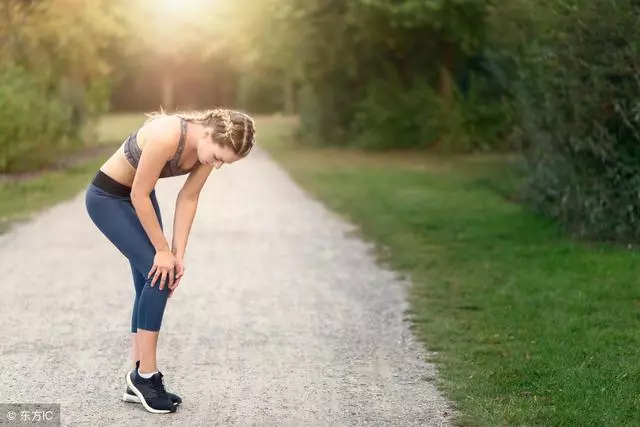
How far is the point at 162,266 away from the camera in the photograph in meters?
4.87

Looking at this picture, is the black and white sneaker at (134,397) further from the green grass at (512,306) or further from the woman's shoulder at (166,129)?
the green grass at (512,306)

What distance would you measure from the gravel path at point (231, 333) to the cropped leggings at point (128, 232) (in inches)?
20.3

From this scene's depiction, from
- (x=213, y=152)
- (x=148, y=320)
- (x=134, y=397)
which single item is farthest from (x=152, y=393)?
(x=213, y=152)

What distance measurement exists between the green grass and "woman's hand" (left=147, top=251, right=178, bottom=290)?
1.62 m

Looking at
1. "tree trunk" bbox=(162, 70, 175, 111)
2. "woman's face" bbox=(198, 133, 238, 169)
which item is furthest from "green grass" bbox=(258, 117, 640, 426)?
"tree trunk" bbox=(162, 70, 175, 111)

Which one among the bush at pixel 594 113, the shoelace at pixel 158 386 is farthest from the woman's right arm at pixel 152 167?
the bush at pixel 594 113

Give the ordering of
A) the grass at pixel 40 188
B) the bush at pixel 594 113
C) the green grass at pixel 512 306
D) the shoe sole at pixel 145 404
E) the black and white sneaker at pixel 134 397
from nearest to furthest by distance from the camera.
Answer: the shoe sole at pixel 145 404 → the black and white sneaker at pixel 134 397 → the green grass at pixel 512 306 → the bush at pixel 594 113 → the grass at pixel 40 188

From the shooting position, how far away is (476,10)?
2259 cm

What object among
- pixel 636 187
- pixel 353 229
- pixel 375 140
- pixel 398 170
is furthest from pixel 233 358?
pixel 375 140

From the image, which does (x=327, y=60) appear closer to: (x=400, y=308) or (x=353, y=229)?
(x=353, y=229)

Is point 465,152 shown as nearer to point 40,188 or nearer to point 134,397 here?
point 40,188

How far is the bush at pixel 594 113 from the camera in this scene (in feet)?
32.0

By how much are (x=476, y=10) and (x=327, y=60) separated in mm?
4247

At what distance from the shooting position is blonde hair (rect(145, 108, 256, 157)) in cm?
468
